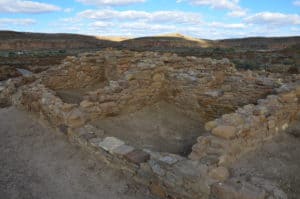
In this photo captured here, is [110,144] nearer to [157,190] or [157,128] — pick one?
[157,190]

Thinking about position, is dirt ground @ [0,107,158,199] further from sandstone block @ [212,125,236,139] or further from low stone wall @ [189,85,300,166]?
sandstone block @ [212,125,236,139]

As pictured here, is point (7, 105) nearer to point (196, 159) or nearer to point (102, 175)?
point (102, 175)

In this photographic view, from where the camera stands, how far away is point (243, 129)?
14.9 ft

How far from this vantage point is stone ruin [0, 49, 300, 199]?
3863 millimetres

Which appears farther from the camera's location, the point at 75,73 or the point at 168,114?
the point at 75,73

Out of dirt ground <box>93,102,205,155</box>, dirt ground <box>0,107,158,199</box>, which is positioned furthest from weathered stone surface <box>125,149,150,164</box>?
dirt ground <box>93,102,205,155</box>

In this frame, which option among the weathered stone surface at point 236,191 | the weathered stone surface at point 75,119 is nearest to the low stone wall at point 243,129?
the weathered stone surface at point 236,191

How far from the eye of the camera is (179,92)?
7285 mm

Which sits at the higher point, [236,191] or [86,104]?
[86,104]

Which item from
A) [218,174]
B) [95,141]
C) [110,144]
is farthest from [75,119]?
[218,174]

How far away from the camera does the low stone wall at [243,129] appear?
4.12m

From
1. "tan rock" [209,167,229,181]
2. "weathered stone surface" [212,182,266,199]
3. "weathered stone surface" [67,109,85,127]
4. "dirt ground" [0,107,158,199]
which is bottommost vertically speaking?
"dirt ground" [0,107,158,199]

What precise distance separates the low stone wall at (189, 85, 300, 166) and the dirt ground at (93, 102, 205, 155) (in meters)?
0.85

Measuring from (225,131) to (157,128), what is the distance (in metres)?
2.11
